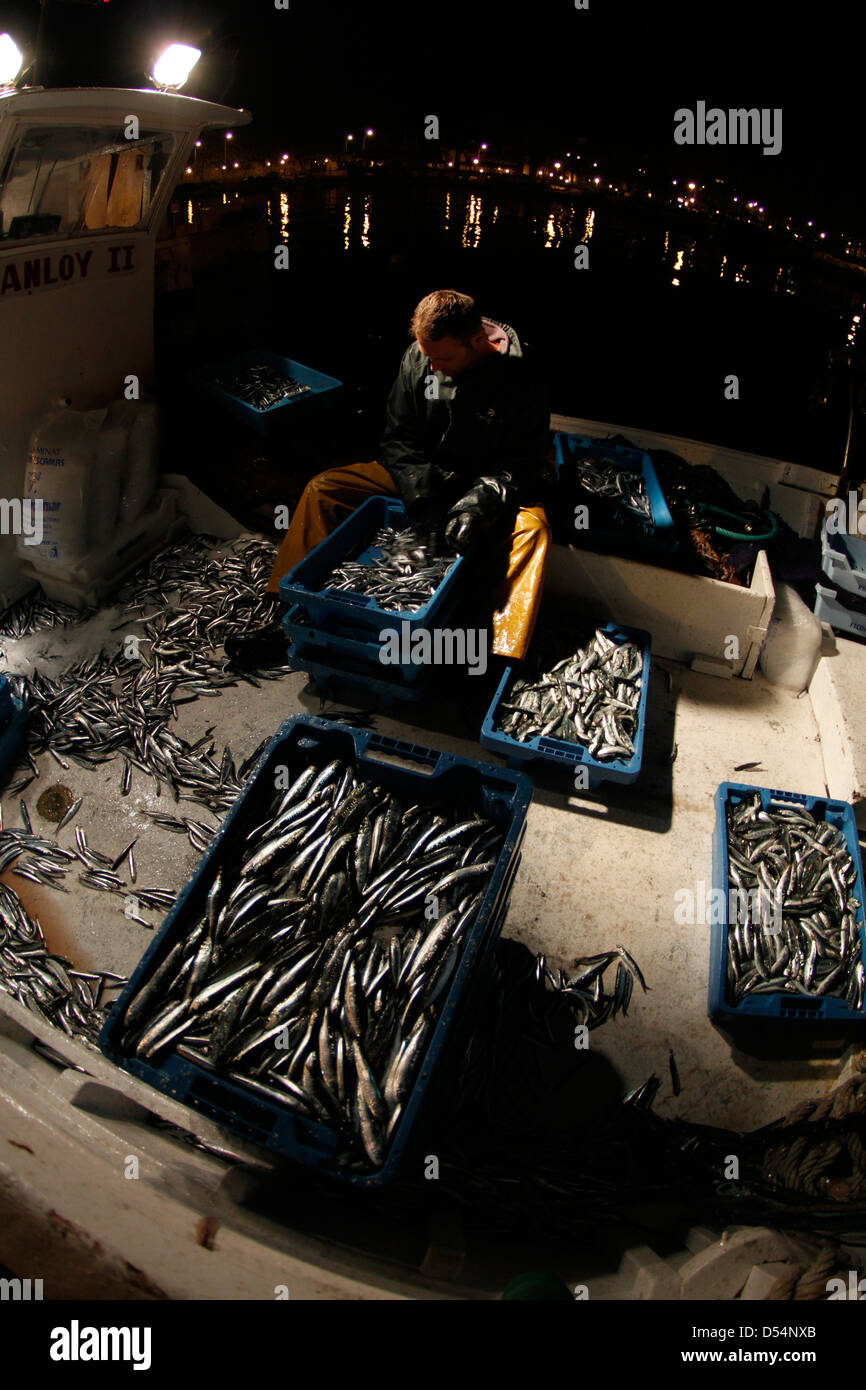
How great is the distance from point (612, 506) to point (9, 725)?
4598 millimetres

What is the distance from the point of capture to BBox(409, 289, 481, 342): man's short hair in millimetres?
4488

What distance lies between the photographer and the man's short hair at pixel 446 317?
4488mm

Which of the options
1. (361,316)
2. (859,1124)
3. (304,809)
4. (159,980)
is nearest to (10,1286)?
(159,980)

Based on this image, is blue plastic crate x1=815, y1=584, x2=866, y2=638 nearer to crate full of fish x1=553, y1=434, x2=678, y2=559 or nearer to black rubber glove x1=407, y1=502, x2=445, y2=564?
crate full of fish x1=553, y1=434, x2=678, y2=559

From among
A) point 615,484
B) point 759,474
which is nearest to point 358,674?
point 615,484

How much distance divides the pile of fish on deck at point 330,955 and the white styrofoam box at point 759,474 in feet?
16.7

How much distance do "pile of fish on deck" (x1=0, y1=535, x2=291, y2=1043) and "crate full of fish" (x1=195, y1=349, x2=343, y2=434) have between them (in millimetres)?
1339

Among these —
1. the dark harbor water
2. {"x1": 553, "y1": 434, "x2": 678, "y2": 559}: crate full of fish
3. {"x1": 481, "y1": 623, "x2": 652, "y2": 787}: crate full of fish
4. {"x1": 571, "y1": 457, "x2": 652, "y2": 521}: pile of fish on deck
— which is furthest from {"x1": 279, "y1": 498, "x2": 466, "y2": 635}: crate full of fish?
the dark harbor water

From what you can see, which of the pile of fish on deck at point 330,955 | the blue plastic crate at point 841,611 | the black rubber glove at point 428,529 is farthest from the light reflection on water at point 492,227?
the pile of fish on deck at point 330,955

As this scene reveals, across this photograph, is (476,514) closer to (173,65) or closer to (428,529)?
(428,529)

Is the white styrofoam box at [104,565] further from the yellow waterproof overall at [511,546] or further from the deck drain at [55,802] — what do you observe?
the deck drain at [55,802]

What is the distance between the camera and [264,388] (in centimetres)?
723
